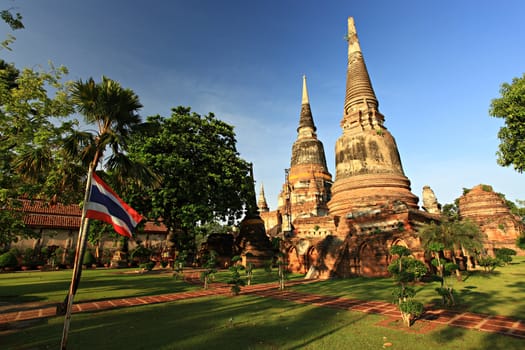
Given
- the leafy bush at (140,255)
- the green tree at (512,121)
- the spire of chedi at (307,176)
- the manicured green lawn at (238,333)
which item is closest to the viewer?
the manicured green lawn at (238,333)

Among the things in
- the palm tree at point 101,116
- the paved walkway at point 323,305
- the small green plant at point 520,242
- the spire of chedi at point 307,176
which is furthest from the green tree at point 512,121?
the spire of chedi at point 307,176

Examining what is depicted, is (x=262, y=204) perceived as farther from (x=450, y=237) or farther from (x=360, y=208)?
(x=450, y=237)

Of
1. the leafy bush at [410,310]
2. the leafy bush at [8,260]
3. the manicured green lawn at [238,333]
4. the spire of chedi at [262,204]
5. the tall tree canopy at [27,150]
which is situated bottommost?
the manicured green lawn at [238,333]

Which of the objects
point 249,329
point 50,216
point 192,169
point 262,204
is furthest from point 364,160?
point 262,204

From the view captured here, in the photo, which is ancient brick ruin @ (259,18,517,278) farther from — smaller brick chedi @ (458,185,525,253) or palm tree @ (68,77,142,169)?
palm tree @ (68,77,142,169)

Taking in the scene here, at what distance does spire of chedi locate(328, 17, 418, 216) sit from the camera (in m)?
21.5

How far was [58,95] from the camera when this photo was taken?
436 inches

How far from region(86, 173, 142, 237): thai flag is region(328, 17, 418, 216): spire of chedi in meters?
17.5

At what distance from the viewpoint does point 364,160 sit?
22.9 meters

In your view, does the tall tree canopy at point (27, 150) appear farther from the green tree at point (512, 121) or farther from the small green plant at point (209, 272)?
the green tree at point (512, 121)

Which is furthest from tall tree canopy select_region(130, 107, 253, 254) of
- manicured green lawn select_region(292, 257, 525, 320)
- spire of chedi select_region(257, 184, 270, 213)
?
spire of chedi select_region(257, 184, 270, 213)

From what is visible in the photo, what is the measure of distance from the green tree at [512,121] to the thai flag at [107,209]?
17437 millimetres

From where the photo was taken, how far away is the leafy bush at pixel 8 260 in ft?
68.3

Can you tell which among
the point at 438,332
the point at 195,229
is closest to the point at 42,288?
the point at 195,229
